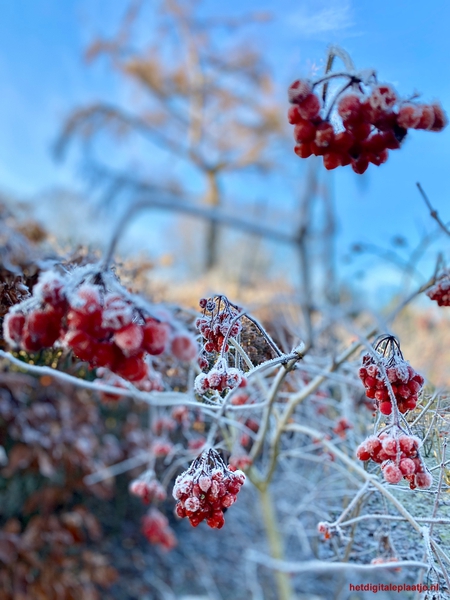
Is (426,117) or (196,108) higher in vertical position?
(196,108)

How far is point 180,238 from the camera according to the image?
8195mm

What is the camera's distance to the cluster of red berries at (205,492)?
0.58m

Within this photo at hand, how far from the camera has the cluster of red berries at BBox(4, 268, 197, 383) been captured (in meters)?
0.41

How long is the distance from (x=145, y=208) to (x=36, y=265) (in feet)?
1.53

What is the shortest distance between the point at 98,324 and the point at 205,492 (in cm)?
31

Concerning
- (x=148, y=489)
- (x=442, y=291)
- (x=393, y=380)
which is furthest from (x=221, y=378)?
(x=148, y=489)

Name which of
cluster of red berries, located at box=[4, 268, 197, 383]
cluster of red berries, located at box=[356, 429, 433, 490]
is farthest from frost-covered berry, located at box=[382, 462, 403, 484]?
cluster of red berries, located at box=[4, 268, 197, 383]

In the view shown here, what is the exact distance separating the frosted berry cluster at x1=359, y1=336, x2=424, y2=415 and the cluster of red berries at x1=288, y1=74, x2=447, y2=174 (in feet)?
0.83

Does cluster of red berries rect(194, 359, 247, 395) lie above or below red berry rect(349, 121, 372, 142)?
below

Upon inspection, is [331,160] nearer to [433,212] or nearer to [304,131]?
[304,131]

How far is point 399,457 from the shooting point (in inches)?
21.2

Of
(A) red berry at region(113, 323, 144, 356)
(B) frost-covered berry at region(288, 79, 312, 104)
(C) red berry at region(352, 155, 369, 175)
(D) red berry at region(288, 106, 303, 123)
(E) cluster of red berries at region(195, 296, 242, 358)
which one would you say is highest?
(B) frost-covered berry at region(288, 79, 312, 104)

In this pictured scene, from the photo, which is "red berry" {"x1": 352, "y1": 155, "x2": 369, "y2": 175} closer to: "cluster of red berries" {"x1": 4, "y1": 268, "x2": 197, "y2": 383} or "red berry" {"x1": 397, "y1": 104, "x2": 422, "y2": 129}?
"red berry" {"x1": 397, "y1": 104, "x2": 422, "y2": 129}

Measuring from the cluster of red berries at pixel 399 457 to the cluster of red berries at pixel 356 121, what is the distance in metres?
0.35
